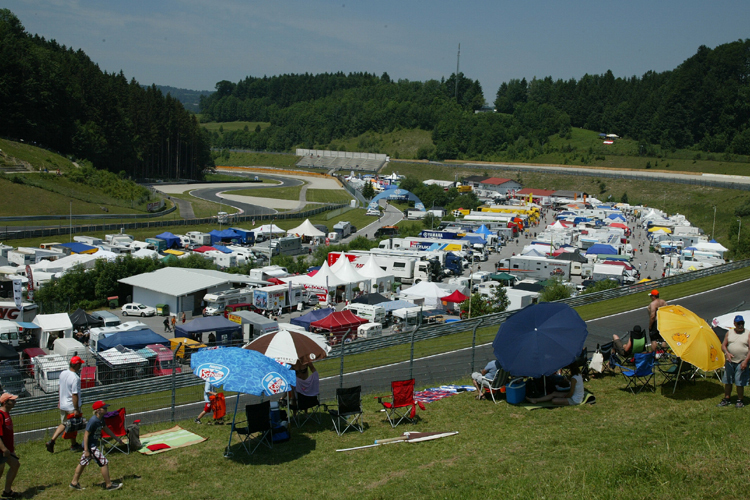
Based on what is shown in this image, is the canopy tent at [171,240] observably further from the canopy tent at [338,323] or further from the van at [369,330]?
the van at [369,330]

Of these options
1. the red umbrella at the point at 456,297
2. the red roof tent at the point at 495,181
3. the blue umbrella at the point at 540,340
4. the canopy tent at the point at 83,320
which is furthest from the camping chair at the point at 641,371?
the red roof tent at the point at 495,181

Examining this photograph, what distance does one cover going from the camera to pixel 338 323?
24.7 metres

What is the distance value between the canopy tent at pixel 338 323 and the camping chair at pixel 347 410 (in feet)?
49.2

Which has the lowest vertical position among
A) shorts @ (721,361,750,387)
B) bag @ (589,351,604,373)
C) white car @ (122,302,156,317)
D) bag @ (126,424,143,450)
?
white car @ (122,302,156,317)

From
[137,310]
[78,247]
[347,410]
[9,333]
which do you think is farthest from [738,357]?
[78,247]

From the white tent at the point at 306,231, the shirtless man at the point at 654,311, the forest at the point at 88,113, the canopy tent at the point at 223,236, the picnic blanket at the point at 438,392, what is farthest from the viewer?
the forest at the point at 88,113

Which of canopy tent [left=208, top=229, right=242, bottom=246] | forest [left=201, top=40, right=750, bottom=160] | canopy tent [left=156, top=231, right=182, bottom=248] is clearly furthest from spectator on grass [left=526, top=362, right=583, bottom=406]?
forest [left=201, top=40, right=750, bottom=160]

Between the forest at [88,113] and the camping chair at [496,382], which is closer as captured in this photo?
the camping chair at [496,382]

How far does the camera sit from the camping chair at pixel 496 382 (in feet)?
32.9

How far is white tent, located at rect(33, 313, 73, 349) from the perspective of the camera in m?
23.1

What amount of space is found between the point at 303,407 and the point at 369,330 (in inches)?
627

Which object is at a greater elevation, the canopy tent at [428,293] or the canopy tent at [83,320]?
the canopy tent at [428,293]

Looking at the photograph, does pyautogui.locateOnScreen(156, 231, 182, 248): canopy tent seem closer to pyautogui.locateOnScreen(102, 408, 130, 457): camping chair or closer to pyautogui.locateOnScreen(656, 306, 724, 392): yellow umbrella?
pyautogui.locateOnScreen(102, 408, 130, 457): camping chair

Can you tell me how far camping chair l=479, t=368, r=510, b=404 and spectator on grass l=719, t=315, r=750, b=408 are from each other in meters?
3.17
